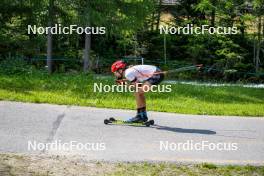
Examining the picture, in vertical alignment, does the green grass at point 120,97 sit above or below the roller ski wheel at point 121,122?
above

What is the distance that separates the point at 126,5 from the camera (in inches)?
1117

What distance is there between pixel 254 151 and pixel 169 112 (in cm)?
355

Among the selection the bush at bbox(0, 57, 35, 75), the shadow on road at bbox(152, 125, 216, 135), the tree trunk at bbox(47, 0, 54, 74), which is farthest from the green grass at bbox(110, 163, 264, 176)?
the tree trunk at bbox(47, 0, 54, 74)

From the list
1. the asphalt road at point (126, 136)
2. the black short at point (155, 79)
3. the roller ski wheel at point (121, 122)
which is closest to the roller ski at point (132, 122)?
the roller ski wheel at point (121, 122)

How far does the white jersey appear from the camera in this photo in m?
11.6

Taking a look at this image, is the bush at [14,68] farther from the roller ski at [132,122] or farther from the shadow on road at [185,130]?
the shadow on road at [185,130]

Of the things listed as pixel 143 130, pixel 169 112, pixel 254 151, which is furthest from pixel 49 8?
pixel 254 151

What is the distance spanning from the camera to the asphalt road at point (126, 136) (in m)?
9.48

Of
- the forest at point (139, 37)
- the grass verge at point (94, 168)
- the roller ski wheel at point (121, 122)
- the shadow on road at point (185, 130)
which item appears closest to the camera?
the grass verge at point (94, 168)

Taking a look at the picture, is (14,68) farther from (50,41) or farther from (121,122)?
(50,41)

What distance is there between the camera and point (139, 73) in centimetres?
1171

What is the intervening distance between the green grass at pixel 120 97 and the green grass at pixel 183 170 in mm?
4784

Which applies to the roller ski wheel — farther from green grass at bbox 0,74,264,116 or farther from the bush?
the bush

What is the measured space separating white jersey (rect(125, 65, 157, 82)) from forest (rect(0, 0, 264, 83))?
1598cm
